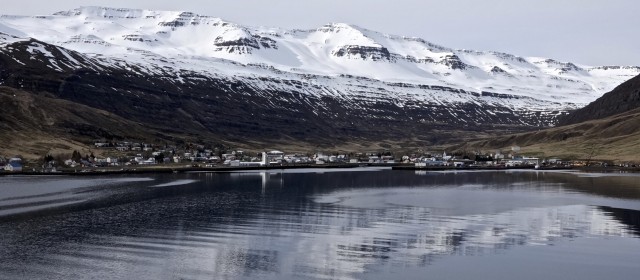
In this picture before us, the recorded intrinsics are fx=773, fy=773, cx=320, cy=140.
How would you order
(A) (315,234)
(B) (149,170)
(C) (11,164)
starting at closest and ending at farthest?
(A) (315,234)
(C) (11,164)
(B) (149,170)

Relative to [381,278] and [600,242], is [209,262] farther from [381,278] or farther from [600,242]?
[600,242]

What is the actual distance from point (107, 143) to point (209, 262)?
15340cm

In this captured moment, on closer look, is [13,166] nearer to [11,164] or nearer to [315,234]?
[11,164]

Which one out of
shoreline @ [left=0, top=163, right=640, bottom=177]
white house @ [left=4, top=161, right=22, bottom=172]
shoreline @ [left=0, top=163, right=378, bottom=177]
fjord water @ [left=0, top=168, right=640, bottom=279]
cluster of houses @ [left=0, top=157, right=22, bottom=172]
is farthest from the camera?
shoreline @ [left=0, top=163, right=640, bottom=177]

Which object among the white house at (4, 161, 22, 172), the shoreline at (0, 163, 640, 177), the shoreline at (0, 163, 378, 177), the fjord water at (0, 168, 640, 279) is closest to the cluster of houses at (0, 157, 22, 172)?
the white house at (4, 161, 22, 172)

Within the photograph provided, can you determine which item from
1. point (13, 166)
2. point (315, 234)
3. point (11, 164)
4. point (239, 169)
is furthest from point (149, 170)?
point (315, 234)

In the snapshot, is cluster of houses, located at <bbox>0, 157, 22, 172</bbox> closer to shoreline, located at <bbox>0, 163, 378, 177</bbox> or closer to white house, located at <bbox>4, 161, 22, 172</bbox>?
white house, located at <bbox>4, 161, 22, 172</bbox>

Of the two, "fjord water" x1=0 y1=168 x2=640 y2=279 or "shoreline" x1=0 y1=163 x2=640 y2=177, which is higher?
"shoreline" x1=0 y1=163 x2=640 y2=177

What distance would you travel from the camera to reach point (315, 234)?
193 feet

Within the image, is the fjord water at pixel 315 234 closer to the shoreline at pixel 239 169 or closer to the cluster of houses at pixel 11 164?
the shoreline at pixel 239 169

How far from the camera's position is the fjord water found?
44.6 m

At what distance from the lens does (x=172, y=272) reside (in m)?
43.0

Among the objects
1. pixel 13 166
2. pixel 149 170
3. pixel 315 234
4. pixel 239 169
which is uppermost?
pixel 239 169

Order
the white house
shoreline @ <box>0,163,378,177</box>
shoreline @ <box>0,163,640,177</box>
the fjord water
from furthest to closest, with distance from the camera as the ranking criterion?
1. shoreline @ <box>0,163,640,177</box>
2. the white house
3. shoreline @ <box>0,163,378,177</box>
4. the fjord water
